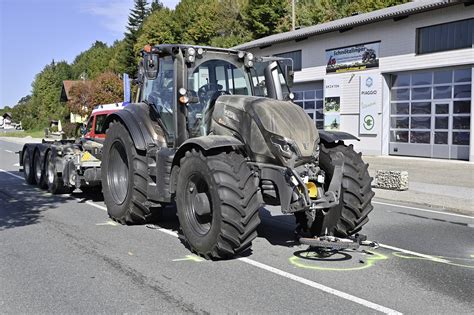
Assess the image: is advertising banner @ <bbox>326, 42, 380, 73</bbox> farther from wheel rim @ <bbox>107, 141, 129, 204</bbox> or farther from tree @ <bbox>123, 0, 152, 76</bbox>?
tree @ <bbox>123, 0, 152, 76</bbox>

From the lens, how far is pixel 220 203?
228 inches

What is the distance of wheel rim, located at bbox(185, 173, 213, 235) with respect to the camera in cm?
628

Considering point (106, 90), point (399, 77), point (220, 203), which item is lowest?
point (220, 203)

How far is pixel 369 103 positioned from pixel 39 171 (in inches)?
659

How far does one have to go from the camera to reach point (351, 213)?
21.9ft

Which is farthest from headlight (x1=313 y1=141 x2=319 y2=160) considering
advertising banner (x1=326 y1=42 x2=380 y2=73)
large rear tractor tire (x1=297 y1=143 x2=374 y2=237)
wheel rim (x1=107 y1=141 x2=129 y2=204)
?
advertising banner (x1=326 y1=42 x2=380 y2=73)

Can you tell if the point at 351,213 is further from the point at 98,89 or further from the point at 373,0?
the point at 98,89

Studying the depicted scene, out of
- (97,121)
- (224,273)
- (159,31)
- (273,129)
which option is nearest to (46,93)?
(159,31)

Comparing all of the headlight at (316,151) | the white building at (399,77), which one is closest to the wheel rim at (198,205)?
the headlight at (316,151)

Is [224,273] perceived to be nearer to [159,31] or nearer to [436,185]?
[436,185]

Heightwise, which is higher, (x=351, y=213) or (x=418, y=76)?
(x=418, y=76)

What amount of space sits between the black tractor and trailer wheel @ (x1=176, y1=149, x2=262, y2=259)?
0.04ft

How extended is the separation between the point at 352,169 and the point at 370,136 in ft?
61.7

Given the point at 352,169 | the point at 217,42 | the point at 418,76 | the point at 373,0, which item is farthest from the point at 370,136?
the point at 217,42
